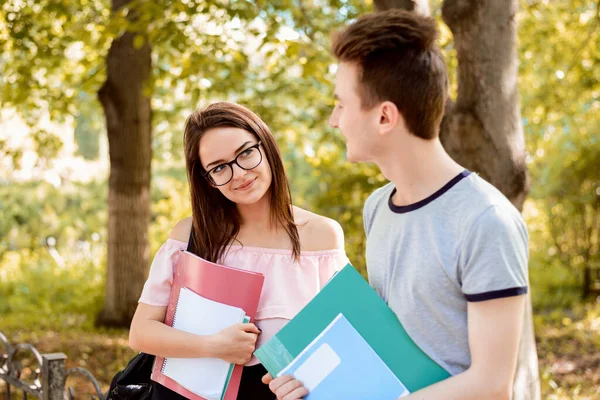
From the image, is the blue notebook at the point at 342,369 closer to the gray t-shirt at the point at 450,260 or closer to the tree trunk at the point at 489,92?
the gray t-shirt at the point at 450,260

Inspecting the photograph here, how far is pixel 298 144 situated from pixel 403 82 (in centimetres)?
609

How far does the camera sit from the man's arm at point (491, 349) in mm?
1276

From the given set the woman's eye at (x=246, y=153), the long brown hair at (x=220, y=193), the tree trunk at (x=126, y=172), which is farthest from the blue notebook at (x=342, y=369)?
the tree trunk at (x=126, y=172)

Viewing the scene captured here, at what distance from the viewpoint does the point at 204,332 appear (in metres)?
1.96

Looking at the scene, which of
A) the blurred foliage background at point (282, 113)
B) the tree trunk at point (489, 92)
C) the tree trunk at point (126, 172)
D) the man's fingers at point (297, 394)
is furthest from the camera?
the tree trunk at point (126, 172)

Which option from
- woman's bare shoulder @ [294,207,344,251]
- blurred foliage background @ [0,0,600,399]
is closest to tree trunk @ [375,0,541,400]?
blurred foliage background @ [0,0,600,399]

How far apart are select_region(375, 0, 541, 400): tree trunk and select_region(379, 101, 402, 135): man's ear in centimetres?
192

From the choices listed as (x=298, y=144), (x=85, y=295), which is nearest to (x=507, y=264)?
(x=298, y=144)

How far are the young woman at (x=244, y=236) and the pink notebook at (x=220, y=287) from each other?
0.05m

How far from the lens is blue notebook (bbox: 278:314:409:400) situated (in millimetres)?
1468

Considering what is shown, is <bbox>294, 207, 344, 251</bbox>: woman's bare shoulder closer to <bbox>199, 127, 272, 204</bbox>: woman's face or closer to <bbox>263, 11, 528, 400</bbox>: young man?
<bbox>199, 127, 272, 204</bbox>: woman's face

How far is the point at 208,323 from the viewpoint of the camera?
196 cm

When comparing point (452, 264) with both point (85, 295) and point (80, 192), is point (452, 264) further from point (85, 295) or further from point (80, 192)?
point (80, 192)

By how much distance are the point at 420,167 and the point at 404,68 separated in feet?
0.68
